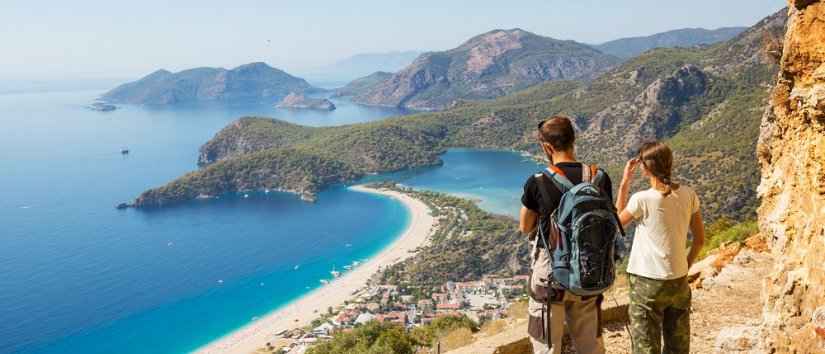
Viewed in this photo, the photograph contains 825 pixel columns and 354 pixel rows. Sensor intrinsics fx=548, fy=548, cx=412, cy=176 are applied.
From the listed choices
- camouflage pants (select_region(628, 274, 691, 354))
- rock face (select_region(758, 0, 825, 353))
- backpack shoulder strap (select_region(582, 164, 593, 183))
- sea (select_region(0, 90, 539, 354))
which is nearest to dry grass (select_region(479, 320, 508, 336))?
camouflage pants (select_region(628, 274, 691, 354))

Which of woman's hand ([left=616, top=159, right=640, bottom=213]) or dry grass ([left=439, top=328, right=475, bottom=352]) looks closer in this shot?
woman's hand ([left=616, top=159, right=640, bottom=213])

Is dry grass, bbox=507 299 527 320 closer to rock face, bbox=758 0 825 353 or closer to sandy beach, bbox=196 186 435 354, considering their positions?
rock face, bbox=758 0 825 353

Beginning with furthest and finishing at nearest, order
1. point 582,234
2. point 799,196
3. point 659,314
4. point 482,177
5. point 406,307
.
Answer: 1. point 482,177
2. point 406,307
3. point 799,196
4. point 659,314
5. point 582,234

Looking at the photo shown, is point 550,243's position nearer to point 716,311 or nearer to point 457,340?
point 716,311

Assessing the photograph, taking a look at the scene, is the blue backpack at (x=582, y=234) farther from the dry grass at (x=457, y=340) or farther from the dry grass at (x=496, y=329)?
the dry grass at (x=496, y=329)

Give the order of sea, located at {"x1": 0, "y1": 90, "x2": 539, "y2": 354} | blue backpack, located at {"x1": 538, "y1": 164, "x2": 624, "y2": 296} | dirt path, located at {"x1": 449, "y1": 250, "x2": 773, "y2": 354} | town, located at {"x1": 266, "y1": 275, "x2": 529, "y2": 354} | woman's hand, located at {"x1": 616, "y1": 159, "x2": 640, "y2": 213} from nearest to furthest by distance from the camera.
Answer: blue backpack, located at {"x1": 538, "y1": 164, "x2": 624, "y2": 296} → woman's hand, located at {"x1": 616, "y1": 159, "x2": 640, "y2": 213} → dirt path, located at {"x1": 449, "y1": 250, "x2": 773, "y2": 354} → town, located at {"x1": 266, "y1": 275, "x2": 529, "y2": 354} → sea, located at {"x1": 0, "y1": 90, "x2": 539, "y2": 354}

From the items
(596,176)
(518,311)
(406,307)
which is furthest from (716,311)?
(406,307)
